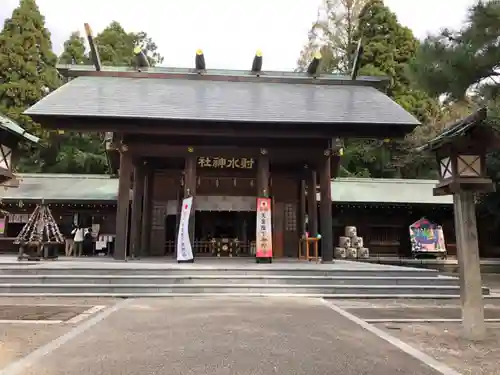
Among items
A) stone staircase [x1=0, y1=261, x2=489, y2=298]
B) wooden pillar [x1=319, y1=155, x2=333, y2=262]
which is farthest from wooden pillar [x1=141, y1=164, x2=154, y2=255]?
wooden pillar [x1=319, y1=155, x2=333, y2=262]

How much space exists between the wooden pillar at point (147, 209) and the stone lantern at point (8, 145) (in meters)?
8.44

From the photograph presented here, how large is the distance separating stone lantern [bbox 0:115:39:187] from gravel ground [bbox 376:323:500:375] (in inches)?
242

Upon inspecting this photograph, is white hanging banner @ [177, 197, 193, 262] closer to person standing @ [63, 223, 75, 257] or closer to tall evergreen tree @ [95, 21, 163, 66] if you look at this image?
person standing @ [63, 223, 75, 257]

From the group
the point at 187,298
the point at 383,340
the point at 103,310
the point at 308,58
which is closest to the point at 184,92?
the point at 187,298

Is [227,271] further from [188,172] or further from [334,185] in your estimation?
[334,185]

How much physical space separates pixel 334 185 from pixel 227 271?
38.3ft

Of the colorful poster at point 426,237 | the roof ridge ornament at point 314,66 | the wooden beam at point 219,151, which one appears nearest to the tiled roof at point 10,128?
the wooden beam at point 219,151

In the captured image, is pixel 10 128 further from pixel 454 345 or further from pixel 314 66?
pixel 314 66

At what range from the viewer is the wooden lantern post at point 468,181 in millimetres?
5562

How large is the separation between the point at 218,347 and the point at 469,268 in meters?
3.70

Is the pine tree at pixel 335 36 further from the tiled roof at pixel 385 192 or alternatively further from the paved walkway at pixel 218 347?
the paved walkway at pixel 218 347

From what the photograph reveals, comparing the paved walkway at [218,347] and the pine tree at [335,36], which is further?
the pine tree at [335,36]

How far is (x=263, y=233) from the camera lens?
1153 centimetres

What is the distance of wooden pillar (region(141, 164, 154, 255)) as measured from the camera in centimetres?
1475
